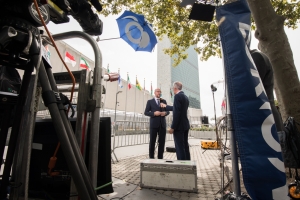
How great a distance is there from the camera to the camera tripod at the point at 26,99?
0.74 meters

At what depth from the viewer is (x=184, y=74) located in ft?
207

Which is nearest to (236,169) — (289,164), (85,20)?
(289,164)

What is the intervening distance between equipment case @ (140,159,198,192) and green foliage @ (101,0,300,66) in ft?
18.4

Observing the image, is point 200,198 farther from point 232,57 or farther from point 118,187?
point 232,57

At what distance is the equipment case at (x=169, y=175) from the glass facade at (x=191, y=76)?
2140 inches

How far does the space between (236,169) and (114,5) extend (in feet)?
23.1

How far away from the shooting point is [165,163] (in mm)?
2467

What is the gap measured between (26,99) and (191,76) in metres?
70.7

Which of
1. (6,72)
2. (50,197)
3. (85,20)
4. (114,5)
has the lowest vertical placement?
(50,197)

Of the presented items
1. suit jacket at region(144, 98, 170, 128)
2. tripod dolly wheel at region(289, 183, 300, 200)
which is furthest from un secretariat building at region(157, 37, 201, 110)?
tripod dolly wheel at region(289, 183, 300, 200)

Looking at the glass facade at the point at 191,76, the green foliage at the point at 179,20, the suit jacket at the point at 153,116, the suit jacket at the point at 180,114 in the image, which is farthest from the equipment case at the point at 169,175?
the glass facade at the point at 191,76

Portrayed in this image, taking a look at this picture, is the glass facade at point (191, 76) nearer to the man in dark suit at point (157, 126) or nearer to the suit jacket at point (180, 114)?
the man in dark suit at point (157, 126)

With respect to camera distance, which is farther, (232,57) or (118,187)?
(118,187)

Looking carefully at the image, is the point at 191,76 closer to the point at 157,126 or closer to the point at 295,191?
the point at 157,126
